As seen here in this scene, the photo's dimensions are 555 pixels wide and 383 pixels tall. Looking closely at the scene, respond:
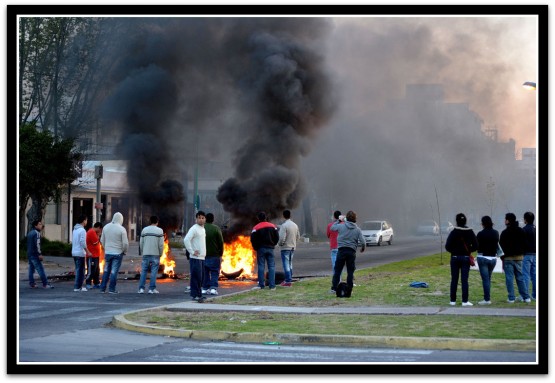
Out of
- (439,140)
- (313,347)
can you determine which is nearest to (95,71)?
(313,347)

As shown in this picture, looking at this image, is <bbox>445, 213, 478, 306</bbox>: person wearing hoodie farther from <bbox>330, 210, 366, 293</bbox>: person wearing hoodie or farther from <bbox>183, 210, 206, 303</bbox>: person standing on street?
<bbox>183, 210, 206, 303</bbox>: person standing on street

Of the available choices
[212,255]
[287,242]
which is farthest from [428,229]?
[212,255]

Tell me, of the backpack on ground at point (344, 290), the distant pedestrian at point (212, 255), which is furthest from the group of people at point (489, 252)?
the distant pedestrian at point (212, 255)

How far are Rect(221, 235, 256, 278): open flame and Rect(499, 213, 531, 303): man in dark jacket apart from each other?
9.47 metres

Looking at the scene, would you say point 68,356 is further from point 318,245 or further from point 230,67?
point 318,245

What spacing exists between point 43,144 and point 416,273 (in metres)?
13.5

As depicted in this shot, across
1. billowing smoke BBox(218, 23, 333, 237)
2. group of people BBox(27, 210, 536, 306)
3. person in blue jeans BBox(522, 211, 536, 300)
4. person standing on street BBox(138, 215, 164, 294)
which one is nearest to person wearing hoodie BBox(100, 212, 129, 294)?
group of people BBox(27, 210, 536, 306)

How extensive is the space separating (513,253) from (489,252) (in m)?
0.40

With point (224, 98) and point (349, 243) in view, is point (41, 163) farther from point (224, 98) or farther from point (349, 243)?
point (349, 243)

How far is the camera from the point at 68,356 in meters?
10.4

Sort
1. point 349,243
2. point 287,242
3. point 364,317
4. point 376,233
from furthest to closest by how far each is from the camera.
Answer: point 376,233 → point 287,242 → point 349,243 → point 364,317

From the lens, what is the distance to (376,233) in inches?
1898

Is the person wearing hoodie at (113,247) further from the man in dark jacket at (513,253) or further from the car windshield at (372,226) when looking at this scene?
the car windshield at (372,226)

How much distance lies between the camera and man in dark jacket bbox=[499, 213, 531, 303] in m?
15.6
